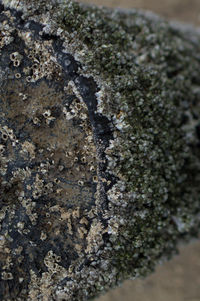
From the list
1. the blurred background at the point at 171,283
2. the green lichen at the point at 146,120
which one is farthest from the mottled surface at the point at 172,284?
the green lichen at the point at 146,120

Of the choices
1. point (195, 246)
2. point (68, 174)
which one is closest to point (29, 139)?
point (68, 174)

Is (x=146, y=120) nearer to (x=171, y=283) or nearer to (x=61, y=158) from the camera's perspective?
(x=61, y=158)

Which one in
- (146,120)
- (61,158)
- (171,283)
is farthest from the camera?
(171,283)

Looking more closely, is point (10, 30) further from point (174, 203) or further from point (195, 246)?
point (195, 246)

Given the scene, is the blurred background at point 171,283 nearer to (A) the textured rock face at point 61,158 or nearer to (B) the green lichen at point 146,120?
(B) the green lichen at point 146,120

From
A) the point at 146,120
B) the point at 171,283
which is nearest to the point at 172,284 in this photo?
the point at 171,283

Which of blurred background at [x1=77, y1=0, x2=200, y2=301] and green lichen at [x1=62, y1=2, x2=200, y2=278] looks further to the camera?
blurred background at [x1=77, y1=0, x2=200, y2=301]

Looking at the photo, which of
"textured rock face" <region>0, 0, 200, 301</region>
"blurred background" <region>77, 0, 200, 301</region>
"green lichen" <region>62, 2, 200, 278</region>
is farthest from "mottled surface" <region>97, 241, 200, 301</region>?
"textured rock face" <region>0, 0, 200, 301</region>

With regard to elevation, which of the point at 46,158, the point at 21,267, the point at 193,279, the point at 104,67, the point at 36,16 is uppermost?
the point at 36,16

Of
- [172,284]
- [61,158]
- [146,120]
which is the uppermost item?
[146,120]

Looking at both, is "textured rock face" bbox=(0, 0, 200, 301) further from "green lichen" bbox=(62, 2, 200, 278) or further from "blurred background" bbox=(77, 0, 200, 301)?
"blurred background" bbox=(77, 0, 200, 301)

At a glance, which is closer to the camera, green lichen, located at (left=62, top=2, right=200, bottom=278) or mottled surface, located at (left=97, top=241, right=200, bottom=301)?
green lichen, located at (left=62, top=2, right=200, bottom=278)
